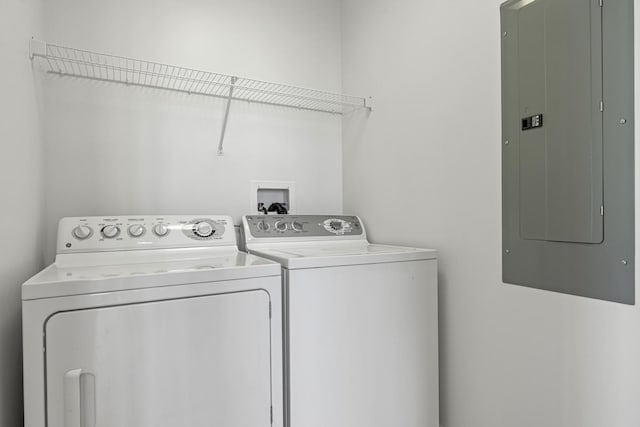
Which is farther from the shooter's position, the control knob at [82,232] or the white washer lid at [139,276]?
the control knob at [82,232]

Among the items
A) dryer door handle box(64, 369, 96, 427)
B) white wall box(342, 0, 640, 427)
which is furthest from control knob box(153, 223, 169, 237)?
white wall box(342, 0, 640, 427)

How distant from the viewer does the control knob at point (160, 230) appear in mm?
1571

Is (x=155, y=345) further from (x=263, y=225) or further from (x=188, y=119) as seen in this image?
(x=188, y=119)

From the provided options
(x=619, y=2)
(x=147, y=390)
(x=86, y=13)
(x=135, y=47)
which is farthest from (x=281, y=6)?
(x=147, y=390)

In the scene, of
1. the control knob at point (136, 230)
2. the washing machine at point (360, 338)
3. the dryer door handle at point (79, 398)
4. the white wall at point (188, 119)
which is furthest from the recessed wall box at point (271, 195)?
the dryer door handle at point (79, 398)

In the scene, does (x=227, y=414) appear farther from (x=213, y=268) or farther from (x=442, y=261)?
(x=442, y=261)

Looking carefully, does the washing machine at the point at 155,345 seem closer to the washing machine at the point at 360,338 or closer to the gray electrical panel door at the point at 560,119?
the washing machine at the point at 360,338

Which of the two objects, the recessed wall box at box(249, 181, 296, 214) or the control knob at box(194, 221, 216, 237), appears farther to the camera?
the recessed wall box at box(249, 181, 296, 214)

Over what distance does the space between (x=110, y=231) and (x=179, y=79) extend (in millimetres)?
866

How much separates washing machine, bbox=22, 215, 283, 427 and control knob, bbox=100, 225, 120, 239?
0.16m

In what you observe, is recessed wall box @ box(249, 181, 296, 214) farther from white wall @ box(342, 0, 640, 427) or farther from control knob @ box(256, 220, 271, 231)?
white wall @ box(342, 0, 640, 427)

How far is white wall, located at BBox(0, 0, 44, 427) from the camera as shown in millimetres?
1029

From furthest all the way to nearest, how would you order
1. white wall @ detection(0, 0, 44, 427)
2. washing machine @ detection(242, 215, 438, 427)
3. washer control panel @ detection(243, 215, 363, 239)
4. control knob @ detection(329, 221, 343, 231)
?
1. control knob @ detection(329, 221, 343, 231)
2. washer control panel @ detection(243, 215, 363, 239)
3. washing machine @ detection(242, 215, 438, 427)
4. white wall @ detection(0, 0, 44, 427)

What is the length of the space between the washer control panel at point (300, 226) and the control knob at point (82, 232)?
0.68 meters
